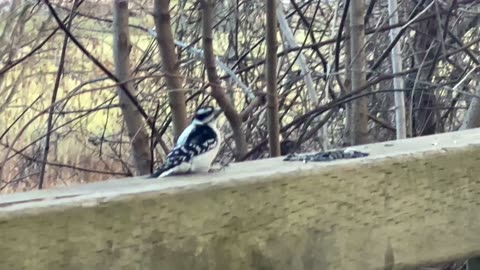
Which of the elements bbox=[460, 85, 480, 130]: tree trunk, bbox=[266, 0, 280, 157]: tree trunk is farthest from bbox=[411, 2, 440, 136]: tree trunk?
bbox=[266, 0, 280, 157]: tree trunk

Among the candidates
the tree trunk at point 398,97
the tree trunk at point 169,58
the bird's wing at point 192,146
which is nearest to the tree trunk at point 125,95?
the tree trunk at point 169,58

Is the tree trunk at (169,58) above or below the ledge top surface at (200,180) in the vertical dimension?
above

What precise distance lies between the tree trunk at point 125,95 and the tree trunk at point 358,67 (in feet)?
2.21

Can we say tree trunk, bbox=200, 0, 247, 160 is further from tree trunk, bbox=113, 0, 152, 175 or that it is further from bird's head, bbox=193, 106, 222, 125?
bird's head, bbox=193, 106, 222, 125

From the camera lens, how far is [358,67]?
2877mm

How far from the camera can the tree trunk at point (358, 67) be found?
284 cm

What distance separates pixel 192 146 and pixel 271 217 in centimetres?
51

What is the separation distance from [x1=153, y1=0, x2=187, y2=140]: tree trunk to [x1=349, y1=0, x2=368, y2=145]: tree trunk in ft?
2.00

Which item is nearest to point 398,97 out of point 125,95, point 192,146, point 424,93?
point 424,93

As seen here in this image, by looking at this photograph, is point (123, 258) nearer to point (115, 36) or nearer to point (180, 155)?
point (180, 155)

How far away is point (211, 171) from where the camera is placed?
108 centimetres

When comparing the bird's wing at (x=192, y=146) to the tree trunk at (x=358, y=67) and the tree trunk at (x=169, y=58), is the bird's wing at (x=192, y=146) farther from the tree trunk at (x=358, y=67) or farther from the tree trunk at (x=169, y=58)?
the tree trunk at (x=358, y=67)

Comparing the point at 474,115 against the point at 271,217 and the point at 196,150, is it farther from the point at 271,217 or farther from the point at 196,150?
the point at 271,217

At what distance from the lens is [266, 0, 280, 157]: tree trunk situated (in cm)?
243
